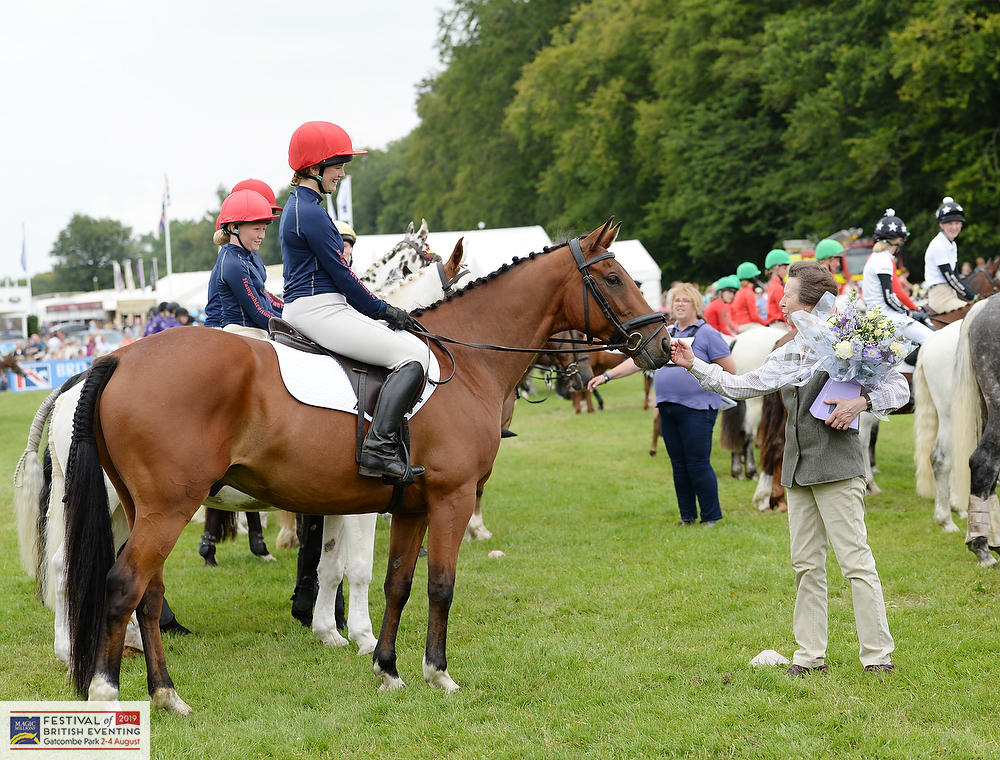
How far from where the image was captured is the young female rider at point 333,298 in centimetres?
458

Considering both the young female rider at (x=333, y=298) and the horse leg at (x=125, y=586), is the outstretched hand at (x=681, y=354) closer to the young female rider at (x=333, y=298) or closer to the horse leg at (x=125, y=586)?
the young female rider at (x=333, y=298)

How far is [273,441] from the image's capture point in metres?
4.45

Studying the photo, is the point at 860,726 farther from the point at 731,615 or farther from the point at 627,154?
the point at 627,154

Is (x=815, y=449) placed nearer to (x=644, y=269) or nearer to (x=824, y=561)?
(x=824, y=561)

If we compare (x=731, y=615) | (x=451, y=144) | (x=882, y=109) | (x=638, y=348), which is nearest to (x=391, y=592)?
(x=638, y=348)

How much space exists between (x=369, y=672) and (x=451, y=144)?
4642cm

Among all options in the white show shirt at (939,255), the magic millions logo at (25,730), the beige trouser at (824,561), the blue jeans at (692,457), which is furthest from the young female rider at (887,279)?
the magic millions logo at (25,730)

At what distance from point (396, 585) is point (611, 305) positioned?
1.99 meters

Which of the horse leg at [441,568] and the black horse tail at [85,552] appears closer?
the black horse tail at [85,552]

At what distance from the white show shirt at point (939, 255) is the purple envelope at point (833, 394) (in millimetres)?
6184

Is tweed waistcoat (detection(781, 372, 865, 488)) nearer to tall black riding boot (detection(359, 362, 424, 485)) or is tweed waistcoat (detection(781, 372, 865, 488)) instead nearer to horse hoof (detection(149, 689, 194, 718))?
tall black riding boot (detection(359, 362, 424, 485))

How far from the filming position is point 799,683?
472cm

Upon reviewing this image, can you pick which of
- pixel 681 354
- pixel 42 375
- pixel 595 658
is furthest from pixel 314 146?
pixel 42 375

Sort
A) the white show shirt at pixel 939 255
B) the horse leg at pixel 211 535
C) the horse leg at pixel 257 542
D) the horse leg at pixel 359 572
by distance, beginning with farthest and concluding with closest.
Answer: the white show shirt at pixel 939 255
the horse leg at pixel 257 542
the horse leg at pixel 211 535
the horse leg at pixel 359 572
